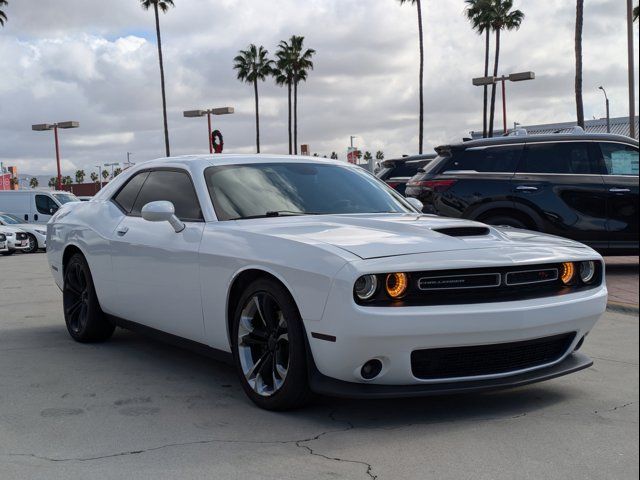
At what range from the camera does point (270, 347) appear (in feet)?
14.1

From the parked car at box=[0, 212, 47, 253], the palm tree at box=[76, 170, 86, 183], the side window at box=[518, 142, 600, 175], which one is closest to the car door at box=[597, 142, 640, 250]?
the side window at box=[518, 142, 600, 175]

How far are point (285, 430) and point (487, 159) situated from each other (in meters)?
6.90

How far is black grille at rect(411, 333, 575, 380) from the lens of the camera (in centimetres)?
388

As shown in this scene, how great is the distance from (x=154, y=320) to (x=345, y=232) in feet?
5.65

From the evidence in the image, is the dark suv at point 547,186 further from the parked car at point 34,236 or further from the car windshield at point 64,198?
the car windshield at point 64,198

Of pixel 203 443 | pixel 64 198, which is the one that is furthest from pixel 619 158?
pixel 64 198

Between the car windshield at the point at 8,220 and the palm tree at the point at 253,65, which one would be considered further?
the palm tree at the point at 253,65

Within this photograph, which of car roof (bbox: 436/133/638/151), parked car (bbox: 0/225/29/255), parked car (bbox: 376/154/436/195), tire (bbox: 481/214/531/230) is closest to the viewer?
tire (bbox: 481/214/531/230)

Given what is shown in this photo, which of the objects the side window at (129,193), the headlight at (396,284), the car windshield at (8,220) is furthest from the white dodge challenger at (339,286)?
the car windshield at (8,220)

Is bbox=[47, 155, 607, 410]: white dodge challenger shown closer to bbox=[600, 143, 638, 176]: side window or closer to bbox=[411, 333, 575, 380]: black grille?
bbox=[411, 333, 575, 380]: black grille

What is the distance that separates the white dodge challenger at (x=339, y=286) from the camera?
12.4ft

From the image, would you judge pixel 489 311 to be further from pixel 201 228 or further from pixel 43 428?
pixel 43 428

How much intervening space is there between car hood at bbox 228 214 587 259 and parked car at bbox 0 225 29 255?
1749 cm

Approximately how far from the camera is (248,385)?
4414 millimetres
